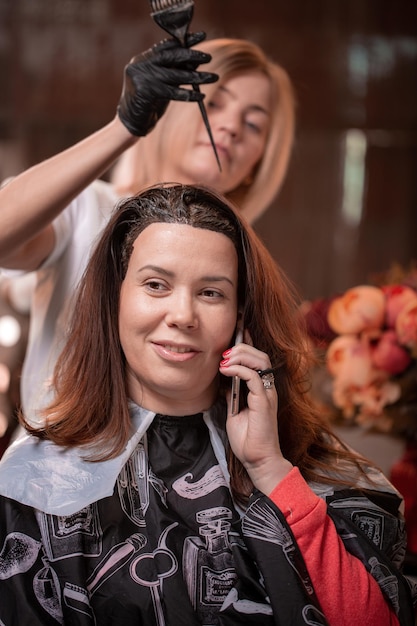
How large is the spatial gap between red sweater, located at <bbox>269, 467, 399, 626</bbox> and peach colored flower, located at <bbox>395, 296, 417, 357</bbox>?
70 centimetres

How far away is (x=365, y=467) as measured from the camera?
5.09 ft

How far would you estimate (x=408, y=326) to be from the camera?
1.93 m

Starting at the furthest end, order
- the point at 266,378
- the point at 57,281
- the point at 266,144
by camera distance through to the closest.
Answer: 1. the point at 266,144
2. the point at 57,281
3. the point at 266,378

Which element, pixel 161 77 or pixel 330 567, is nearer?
pixel 330 567

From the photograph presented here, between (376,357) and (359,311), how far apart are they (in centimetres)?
11

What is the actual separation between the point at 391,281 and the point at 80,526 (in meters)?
1.19

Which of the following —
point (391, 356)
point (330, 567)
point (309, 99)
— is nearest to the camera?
point (330, 567)

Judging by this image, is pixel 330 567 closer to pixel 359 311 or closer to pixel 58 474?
pixel 58 474

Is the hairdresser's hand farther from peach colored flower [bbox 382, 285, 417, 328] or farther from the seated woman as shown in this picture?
peach colored flower [bbox 382, 285, 417, 328]

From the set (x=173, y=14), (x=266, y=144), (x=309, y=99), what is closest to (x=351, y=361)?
(x=266, y=144)

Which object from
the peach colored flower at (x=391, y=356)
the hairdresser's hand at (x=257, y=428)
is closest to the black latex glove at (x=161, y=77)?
the hairdresser's hand at (x=257, y=428)

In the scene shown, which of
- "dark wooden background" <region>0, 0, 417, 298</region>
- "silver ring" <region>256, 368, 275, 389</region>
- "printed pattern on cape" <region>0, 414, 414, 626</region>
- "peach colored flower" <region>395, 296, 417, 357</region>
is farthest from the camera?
"dark wooden background" <region>0, 0, 417, 298</region>

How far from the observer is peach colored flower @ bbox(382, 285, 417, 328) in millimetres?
2010

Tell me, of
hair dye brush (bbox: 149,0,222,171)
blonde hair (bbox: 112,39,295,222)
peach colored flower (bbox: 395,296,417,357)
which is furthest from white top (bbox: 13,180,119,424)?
peach colored flower (bbox: 395,296,417,357)
